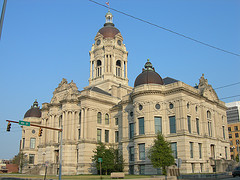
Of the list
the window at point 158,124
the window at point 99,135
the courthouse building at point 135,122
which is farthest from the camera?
the window at point 99,135

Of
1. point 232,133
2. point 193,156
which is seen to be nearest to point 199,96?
point 193,156

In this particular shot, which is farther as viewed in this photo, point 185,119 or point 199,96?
point 199,96

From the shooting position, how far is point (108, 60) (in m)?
75.9

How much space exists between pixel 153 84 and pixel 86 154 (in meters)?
20.3

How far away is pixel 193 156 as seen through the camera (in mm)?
47812

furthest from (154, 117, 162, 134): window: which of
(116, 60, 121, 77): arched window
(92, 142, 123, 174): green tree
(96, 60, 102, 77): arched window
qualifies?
(96, 60, 102, 77): arched window

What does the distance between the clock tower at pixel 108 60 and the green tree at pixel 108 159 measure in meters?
23.2

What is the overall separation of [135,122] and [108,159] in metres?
8.65

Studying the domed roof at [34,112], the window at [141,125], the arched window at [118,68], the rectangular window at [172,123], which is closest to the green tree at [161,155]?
the rectangular window at [172,123]

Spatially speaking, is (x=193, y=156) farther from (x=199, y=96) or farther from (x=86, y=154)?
(x=86, y=154)

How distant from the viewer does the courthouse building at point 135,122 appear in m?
48.9

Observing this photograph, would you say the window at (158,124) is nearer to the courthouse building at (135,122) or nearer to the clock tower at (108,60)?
the courthouse building at (135,122)

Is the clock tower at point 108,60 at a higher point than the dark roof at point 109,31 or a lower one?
lower

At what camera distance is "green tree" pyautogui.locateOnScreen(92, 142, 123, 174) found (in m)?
50.1
